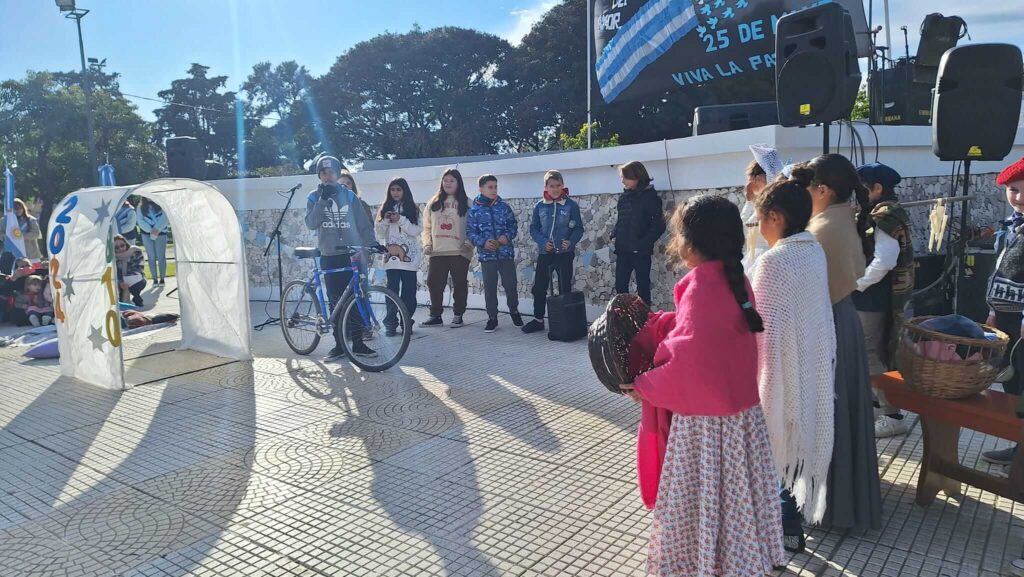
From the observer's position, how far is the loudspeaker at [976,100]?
6145mm

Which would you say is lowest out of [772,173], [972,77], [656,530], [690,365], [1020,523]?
[1020,523]

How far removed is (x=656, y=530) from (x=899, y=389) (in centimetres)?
184

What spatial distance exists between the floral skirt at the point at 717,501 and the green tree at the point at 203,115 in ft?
168

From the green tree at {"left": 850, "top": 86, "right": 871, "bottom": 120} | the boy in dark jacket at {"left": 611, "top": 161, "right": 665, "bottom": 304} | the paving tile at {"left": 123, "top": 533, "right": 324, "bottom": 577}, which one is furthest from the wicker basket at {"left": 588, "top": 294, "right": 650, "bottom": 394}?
the green tree at {"left": 850, "top": 86, "right": 871, "bottom": 120}

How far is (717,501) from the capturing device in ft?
7.95

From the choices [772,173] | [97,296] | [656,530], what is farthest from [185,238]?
[656,530]

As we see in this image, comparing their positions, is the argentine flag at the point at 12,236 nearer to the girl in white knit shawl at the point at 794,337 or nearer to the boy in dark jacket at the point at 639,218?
the boy in dark jacket at the point at 639,218

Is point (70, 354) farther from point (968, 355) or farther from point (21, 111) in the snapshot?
point (21, 111)

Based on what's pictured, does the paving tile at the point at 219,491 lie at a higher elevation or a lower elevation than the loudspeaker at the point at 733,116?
lower

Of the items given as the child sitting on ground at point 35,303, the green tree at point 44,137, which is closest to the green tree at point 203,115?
the green tree at point 44,137

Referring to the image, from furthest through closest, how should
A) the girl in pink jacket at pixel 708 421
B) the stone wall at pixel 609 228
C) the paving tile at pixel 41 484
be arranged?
1. the stone wall at pixel 609 228
2. the paving tile at pixel 41 484
3. the girl in pink jacket at pixel 708 421

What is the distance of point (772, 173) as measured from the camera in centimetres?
479

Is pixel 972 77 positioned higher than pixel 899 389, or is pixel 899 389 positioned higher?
pixel 972 77

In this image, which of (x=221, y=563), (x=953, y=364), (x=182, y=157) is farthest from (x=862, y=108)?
(x=221, y=563)
